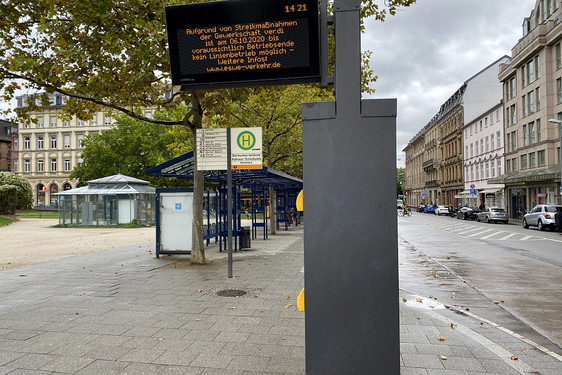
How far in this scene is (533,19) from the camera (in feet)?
133

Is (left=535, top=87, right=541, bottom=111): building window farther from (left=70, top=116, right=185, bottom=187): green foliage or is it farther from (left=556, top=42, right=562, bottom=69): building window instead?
(left=70, top=116, right=185, bottom=187): green foliage

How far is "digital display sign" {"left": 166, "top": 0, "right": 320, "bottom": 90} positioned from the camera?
345cm

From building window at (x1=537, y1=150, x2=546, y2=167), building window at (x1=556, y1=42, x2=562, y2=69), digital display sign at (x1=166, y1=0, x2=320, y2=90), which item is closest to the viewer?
digital display sign at (x1=166, y1=0, x2=320, y2=90)

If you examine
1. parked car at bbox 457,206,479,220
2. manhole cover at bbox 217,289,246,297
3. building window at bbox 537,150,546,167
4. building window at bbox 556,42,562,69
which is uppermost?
building window at bbox 556,42,562,69

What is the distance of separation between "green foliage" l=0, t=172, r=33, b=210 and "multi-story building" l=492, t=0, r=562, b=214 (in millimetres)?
47592

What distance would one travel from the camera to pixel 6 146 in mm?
88312

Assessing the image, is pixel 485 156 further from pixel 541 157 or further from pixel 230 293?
pixel 230 293

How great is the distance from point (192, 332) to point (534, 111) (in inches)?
1626

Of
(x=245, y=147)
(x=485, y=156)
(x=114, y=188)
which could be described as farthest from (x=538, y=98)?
(x=245, y=147)

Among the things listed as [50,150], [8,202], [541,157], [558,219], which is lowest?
[558,219]

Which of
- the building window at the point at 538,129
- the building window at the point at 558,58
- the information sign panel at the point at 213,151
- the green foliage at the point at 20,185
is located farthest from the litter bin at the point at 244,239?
the green foliage at the point at 20,185

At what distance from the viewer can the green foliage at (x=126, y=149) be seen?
49.0 m

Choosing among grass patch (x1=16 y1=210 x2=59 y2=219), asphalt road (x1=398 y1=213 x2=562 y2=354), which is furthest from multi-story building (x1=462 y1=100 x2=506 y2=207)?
grass patch (x1=16 y1=210 x2=59 y2=219)

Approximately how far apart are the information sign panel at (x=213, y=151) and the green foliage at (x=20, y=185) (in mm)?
39822
